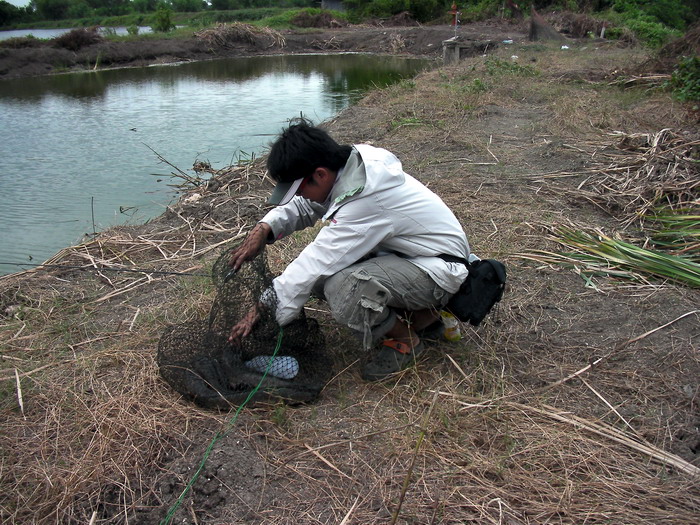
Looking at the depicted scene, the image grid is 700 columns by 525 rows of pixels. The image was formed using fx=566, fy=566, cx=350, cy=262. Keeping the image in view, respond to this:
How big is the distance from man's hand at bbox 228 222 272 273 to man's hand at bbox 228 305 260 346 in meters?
0.27

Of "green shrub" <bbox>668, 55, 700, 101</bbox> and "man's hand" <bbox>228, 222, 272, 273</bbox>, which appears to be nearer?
"man's hand" <bbox>228, 222, 272, 273</bbox>

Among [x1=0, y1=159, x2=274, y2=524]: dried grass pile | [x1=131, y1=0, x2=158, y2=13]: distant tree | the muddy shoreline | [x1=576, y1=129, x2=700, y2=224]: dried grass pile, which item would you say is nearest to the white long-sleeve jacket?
[x1=0, y1=159, x2=274, y2=524]: dried grass pile

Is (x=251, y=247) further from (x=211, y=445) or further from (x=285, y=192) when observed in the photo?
(x=211, y=445)

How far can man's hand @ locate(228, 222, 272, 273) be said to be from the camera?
256 centimetres

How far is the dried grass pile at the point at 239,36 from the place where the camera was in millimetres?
24094

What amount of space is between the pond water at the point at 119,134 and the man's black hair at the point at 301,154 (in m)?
3.28

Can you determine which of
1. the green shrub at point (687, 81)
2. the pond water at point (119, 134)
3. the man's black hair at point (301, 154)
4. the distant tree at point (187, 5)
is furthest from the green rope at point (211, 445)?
the distant tree at point (187, 5)

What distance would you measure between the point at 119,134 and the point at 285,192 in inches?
317

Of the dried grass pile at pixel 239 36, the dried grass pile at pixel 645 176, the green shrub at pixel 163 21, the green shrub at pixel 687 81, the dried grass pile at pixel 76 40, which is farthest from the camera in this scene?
the green shrub at pixel 163 21

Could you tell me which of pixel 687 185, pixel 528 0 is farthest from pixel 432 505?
pixel 528 0

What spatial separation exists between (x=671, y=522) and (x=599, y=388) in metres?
0.75

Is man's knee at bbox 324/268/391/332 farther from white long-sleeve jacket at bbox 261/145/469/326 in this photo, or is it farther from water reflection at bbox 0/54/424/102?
water reflection at bbox 0/54/424/102

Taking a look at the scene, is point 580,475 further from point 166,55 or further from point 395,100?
point 166,55

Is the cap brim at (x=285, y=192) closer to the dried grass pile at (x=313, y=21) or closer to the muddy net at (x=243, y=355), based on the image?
the muddy net at (x=243, y=355)
